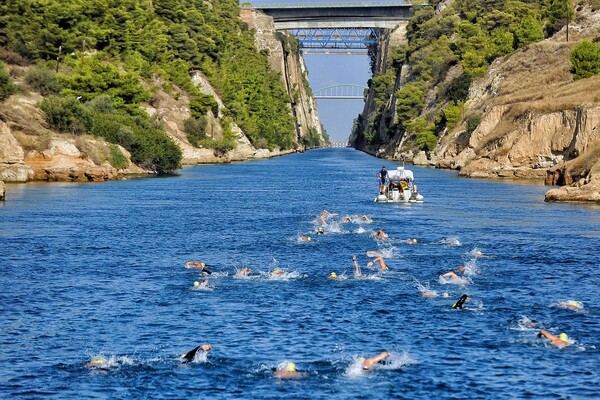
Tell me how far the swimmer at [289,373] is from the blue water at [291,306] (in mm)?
317

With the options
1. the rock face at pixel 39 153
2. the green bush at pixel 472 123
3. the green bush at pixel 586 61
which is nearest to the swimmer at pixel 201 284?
the rock face at pixel 39 153

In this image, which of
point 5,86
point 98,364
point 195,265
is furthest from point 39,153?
point 98,364

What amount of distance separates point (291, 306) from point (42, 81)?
77727mm

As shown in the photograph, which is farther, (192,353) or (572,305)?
(572,305)

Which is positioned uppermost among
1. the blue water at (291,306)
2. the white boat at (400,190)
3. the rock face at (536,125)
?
the rock face at (536,125)

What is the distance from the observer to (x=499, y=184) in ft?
267

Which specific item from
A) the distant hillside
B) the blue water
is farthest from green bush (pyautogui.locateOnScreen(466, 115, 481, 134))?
the blue water

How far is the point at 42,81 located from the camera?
99.1m

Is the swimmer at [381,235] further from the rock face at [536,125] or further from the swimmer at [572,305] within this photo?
the rock face at [536,125]

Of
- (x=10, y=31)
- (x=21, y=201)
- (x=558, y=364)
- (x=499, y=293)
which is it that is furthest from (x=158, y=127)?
(x=558, y=364)

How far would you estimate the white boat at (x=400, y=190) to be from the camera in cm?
6353

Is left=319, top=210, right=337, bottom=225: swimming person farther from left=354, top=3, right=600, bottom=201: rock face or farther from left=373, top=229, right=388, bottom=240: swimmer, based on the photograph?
left=354, top=3, right=600, bottom=201: rock face

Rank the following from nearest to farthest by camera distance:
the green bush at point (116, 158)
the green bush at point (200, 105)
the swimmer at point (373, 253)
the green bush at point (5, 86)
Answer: the swimmer at point (373, 253) < the green bush at point (5, 86) < the green bush at point (116, 158) < the green bush at point (200, 105)

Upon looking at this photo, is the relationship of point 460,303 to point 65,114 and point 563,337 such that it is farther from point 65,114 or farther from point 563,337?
point 65,114
